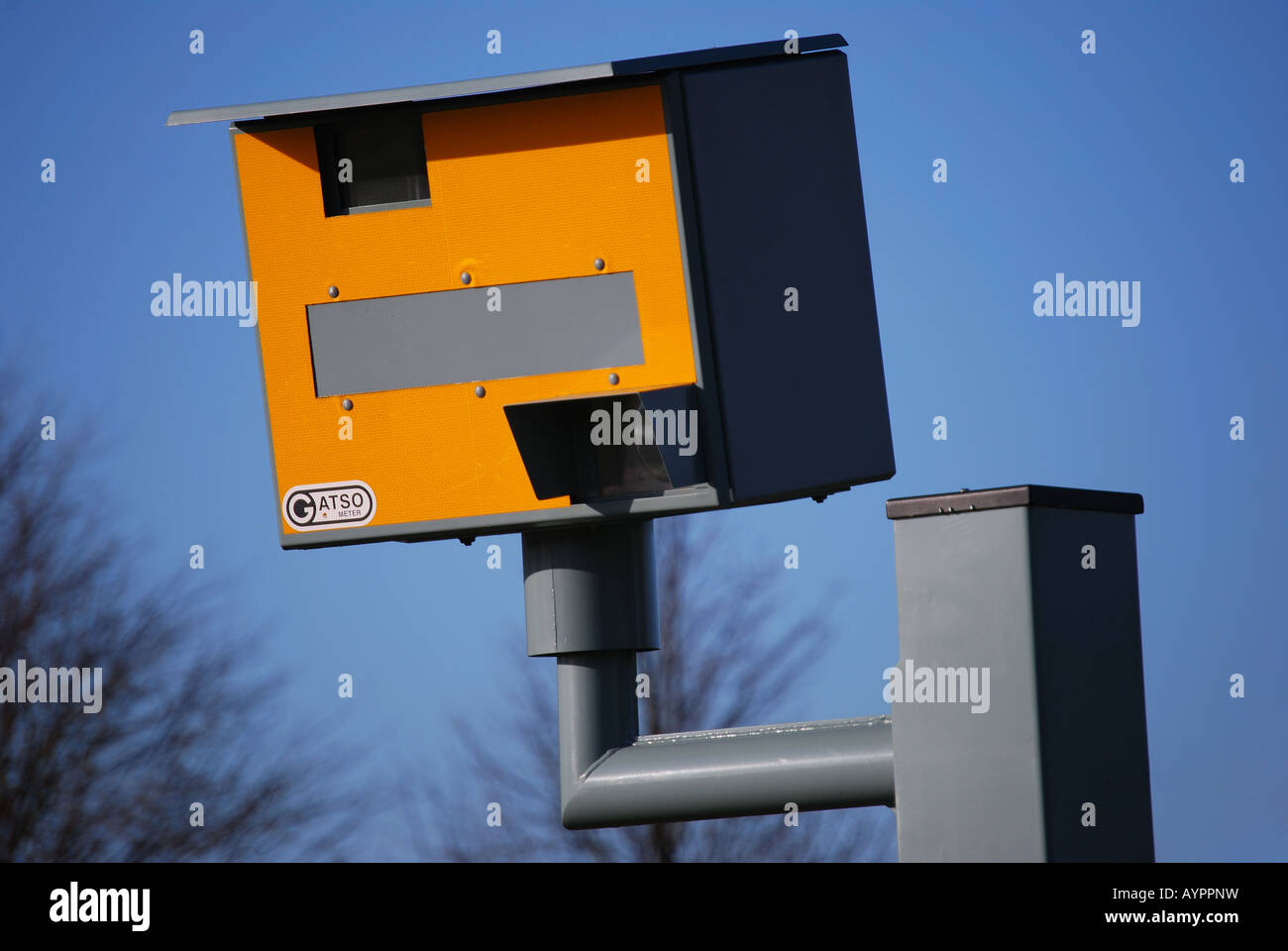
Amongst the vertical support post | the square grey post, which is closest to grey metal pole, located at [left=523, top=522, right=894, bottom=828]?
the vertical support post

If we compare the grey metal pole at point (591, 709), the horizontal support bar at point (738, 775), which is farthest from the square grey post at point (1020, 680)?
the grey metal pole at point (591, 709)

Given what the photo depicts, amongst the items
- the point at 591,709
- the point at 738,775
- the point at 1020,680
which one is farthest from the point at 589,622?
the point at 1020,680

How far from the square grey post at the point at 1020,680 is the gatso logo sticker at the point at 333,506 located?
3.54 ft

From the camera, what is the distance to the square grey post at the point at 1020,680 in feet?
6.84

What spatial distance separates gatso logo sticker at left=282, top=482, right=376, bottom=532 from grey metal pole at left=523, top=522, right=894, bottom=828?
0.31 metres

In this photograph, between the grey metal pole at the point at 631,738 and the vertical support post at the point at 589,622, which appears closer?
the grey metal pole at the point at 631,738

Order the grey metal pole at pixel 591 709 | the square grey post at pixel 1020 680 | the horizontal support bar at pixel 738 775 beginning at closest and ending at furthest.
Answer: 1. the square grey post at pixel 1020 680
2. the horizontal support bar at pixel 738 775
3. the grey metal pole at pixel 591 709

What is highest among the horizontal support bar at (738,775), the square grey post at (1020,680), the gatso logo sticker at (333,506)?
the gatso logo sticker at (333,506)

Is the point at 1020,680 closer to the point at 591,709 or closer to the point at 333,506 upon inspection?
the point at 591,709

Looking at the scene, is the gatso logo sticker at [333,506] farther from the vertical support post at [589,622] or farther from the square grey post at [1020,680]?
the square grey post at [1020,680]

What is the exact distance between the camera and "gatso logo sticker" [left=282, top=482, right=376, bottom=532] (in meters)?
2.95

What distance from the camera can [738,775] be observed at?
262cm

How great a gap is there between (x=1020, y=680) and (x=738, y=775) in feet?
2.17
